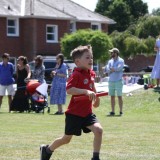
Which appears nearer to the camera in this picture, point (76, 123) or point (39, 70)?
point (76, 123)

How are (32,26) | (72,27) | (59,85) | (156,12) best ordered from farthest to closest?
(156,12) → (72,27) → (32,26) → (59,85)

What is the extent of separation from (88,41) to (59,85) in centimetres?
3494

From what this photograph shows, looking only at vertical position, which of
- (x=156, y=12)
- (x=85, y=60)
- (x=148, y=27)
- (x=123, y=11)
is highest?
(x=156, y=12)

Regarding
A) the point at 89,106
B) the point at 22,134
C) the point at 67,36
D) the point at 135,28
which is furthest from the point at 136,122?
the point at 135,28

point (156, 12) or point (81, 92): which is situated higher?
point (156, 12)

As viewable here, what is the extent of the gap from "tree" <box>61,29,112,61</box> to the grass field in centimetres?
3482

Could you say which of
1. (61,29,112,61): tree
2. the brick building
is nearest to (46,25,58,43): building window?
the brick building

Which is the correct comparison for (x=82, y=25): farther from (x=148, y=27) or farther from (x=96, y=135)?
(x=96, y=135)

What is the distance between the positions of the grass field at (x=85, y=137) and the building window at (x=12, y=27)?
36.9 meters

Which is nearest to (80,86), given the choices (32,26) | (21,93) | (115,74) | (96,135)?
(96,135)

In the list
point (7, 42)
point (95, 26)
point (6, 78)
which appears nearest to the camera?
point (6, 78)

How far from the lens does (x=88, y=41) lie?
5722 cm

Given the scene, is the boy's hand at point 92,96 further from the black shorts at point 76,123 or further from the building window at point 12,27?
the building window at point 12,27

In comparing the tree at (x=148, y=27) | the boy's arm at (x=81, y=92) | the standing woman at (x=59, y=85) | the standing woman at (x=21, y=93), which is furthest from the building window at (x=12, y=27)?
the boy's arm at (x=81, y=92)
